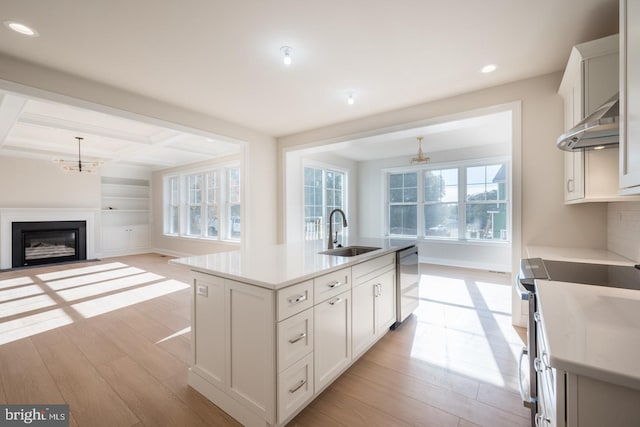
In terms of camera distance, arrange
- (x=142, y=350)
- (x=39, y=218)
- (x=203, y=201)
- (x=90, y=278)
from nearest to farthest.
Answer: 1. (x=142, y=350)
2. (x=90, y=278)
3. (x=39, y=218)
4. (x=203, y=201)

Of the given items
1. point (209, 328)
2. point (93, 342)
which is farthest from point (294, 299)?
point (93, 342)

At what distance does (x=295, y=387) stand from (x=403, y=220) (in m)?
5.87

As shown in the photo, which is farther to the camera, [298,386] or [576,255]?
[576,255]

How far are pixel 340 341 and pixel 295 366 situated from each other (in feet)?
1.55

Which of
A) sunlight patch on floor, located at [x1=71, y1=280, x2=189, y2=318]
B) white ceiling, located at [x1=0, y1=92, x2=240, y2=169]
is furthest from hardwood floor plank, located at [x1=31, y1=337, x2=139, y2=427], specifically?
white ceiling, located at [x1=0, y1=92, x2=240, y2=169]

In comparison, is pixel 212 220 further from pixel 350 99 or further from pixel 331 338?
pixel 331 338

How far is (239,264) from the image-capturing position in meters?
1.87

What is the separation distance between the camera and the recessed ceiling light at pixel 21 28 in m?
1.97

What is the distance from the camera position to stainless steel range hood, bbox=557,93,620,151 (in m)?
1.29

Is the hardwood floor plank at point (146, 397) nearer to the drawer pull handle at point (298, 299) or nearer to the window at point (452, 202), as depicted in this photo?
the drawer pull handle at point (298, 299)

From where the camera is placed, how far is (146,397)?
1.85 metres

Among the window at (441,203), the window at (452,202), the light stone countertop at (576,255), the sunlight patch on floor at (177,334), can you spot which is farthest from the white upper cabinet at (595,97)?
the window at (441,203)

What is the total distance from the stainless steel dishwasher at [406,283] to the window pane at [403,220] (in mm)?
3698

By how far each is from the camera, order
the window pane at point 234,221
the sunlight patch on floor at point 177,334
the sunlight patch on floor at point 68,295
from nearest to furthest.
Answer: the sunlight patch on floor at point 177,334 < the sunlight patch on floor at point 68,295 < the window pane at point 234,221
